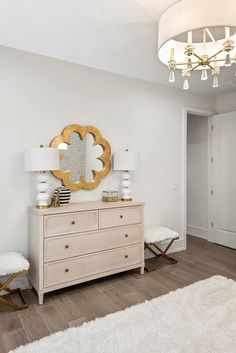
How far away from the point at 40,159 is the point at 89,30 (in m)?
1.38

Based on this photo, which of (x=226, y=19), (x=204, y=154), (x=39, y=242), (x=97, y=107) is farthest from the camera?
(x=204, y=154)

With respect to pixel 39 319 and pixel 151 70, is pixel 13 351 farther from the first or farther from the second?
pixel 151 70

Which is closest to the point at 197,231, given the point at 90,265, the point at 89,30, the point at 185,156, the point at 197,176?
the point at 197,176

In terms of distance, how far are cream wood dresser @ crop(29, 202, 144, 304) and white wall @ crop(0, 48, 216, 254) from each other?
36 cm

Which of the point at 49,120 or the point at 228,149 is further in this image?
the point at 228,149

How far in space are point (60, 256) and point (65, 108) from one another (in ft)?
5.89

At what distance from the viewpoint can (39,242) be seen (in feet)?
8.16

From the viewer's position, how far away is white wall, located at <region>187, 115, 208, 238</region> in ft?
16.3

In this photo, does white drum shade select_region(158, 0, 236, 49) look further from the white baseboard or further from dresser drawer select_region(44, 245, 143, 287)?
the white baseboard

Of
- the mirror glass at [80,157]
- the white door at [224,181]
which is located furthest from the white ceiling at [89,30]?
the white door at [224,181]

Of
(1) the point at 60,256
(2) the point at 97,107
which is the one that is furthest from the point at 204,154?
(1) the point at 60,256

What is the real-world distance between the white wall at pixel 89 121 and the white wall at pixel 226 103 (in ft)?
0.88

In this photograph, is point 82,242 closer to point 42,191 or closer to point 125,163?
point 42,191

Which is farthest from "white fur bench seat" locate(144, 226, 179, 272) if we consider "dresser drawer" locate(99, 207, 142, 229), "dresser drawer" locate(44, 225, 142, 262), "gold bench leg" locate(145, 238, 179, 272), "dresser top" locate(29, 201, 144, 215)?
"dresser top" locate(29, 201, 144, 215)
